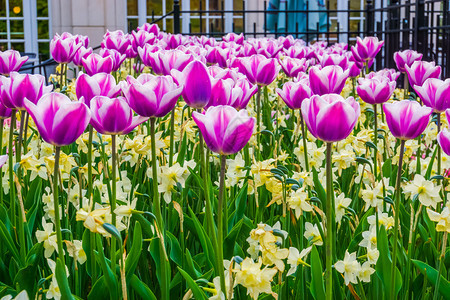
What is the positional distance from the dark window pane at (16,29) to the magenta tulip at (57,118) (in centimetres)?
1013

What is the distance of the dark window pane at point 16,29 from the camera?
34.4 feet

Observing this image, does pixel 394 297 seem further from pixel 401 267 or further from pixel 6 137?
pixel 6 137

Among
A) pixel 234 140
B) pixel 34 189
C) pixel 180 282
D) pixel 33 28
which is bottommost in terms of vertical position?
pixel 180 282

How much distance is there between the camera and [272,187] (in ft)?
4.05

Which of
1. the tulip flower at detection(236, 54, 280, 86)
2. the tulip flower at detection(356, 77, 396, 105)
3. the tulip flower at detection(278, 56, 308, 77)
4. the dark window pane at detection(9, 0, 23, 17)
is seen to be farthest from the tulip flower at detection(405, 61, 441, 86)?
the dark window pane at detection(9, 0, 23, 17)

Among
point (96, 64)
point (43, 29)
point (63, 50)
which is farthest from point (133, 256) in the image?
point (43, 29)

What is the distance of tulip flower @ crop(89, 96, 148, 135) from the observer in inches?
40.4

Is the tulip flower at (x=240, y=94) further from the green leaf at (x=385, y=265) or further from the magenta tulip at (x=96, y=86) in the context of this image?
the green leaf at (x=385, y=265)

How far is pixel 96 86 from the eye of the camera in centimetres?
124

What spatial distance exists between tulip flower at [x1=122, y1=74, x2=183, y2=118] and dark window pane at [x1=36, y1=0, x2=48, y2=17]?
10.1m

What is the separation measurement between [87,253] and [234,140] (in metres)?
0.47

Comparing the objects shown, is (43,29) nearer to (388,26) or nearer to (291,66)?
(388,26)

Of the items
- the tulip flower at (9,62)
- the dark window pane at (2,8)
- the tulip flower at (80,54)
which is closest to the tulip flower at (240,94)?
the tulip flower at (9,62)

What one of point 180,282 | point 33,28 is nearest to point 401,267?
point 180,282
